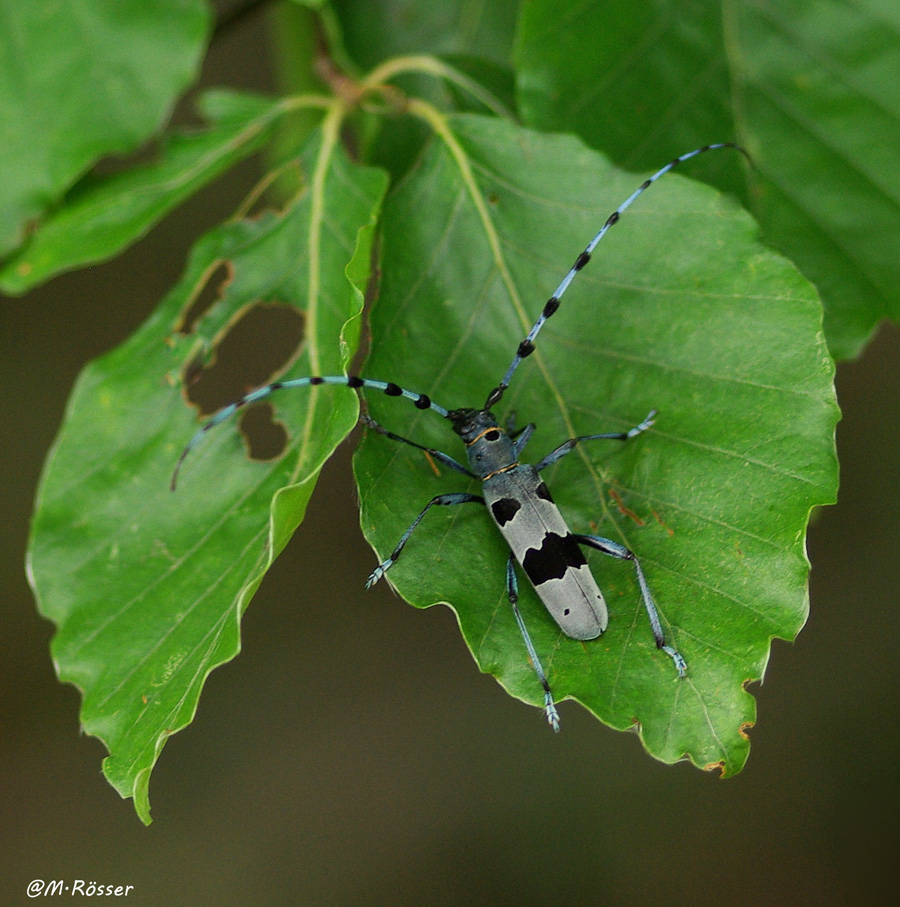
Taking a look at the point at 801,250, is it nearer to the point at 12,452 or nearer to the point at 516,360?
the point at 516,360

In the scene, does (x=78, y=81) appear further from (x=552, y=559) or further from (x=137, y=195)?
(x=552, y=559)

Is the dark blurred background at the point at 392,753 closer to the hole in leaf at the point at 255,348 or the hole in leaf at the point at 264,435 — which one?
the hole in leaf at the point at 255,348

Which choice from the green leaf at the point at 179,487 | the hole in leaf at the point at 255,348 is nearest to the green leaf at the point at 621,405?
the green leaf at the point at 179,487

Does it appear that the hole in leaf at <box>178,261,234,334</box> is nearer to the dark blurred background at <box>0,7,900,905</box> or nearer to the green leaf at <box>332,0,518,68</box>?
the green leaf at <box>332,0,518,68</box>

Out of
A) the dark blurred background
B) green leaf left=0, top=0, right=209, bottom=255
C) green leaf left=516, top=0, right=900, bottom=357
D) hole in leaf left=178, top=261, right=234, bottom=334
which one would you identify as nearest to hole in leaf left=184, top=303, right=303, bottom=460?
the dark blurred background

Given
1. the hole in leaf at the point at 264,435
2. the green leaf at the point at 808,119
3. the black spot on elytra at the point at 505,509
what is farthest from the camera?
the green leaf at the point at 808,119

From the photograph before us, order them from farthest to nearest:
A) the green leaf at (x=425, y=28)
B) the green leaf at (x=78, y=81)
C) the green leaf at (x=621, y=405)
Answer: the green leaf at (x=425, y=28) < the green leaf at (x=78, y=81) < the green leaf at (x=621, y=405)
